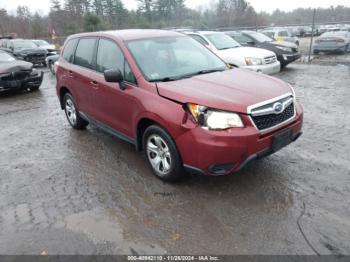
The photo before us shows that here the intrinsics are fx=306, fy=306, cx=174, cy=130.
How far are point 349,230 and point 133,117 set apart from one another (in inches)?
108

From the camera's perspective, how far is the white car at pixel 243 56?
9477 mm

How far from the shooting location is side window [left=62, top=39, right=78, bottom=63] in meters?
5.68

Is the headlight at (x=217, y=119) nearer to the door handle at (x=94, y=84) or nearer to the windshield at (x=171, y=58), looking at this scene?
the windshield at (x=171, y=58)

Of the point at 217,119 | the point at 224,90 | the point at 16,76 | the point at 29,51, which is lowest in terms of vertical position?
the point at 16,76

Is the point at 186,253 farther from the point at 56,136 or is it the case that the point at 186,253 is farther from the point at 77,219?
the point at 56,136

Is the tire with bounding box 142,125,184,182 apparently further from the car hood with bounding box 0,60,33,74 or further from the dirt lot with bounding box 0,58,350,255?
the car hood with bounding box 0,60,33,74

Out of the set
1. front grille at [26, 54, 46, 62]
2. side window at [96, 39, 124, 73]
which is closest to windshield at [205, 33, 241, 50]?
side window at [96, 39, 124, 73]

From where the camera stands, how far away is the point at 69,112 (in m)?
6.23

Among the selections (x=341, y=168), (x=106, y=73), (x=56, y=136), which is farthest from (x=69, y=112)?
(x=341, y=168)

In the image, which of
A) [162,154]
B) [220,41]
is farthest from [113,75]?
[220,41]

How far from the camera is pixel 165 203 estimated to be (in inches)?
139

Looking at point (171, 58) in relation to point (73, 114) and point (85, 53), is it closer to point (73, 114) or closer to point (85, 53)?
point (85, 53)

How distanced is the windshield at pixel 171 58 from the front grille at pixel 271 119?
1.21m

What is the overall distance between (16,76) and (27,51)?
9.01 m
